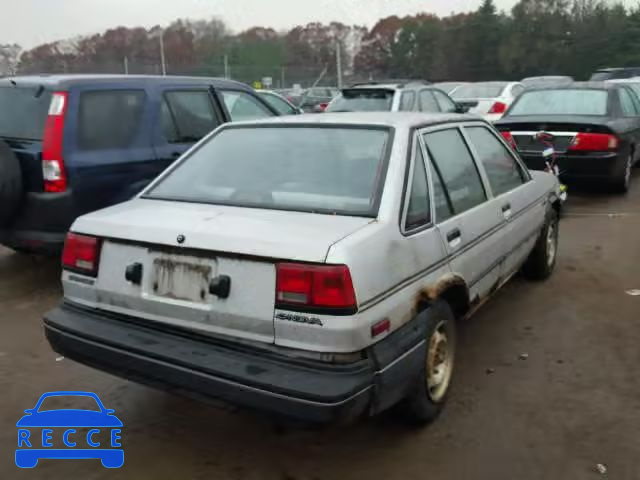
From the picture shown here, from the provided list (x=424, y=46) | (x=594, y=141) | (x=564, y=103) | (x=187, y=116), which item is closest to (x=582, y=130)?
(x=594, y=141)

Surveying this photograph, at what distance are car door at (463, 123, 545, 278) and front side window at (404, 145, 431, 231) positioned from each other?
0.81 metres

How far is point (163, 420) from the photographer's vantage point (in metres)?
3.25

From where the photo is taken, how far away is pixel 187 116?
20.1 feet

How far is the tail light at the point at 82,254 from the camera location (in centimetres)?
299

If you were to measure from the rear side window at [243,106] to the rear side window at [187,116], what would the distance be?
41cm

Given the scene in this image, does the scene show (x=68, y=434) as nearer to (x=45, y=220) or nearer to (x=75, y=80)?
(x=45, y=220)

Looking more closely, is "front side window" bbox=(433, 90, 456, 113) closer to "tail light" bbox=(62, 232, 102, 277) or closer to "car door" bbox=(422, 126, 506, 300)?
"car door" bbox=(422, 126, 506, 300)

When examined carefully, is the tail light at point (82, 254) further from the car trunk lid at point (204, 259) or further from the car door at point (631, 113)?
the car door at point (631, 113)

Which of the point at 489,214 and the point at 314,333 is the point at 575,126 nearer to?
the point at 489,214

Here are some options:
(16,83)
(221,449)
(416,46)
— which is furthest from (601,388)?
(416,46)

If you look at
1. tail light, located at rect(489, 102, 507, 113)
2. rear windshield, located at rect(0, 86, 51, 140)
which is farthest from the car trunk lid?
tail light, located at rect(489, 102, 507, 113)

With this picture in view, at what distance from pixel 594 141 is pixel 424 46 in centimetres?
5625

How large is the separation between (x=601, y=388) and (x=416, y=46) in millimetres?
62173

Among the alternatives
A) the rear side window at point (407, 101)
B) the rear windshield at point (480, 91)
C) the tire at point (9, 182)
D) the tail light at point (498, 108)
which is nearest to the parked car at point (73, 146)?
the tire at point (9, 182)
